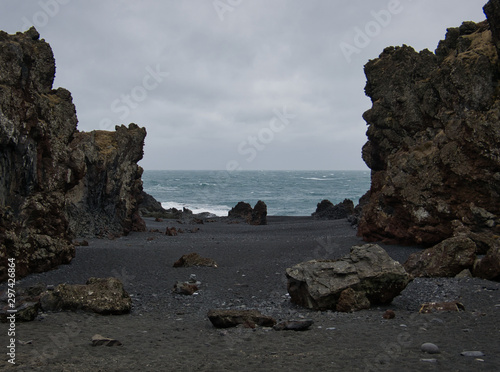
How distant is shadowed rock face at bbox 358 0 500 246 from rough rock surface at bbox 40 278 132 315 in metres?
10.4

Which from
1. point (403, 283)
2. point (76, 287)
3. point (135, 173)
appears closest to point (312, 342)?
point (403, 283)

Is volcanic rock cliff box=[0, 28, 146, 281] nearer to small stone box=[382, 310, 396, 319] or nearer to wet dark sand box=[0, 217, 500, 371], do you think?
wet dark sand box=[0, 217, 500, 371]

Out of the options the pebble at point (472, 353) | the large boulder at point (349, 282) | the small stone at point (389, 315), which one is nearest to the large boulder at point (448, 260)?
the large boulder at point (349, 282)

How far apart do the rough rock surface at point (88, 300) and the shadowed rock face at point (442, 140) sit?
10.4 m

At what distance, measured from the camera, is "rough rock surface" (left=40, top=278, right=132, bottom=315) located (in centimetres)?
758

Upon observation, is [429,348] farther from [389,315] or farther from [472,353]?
[389,315]

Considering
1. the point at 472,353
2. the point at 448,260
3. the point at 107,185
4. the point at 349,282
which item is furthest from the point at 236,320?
the point at 107,185

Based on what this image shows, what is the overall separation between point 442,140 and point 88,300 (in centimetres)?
1219

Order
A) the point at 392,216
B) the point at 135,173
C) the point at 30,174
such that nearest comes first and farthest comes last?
the point at 30,174, the point at 392,216, the point at 135,173

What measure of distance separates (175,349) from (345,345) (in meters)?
2.34

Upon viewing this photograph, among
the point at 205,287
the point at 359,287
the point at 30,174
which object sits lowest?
the point at 205,287

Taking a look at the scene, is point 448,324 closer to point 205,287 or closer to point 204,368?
point 204,368

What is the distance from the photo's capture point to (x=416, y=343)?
5438 millimetres

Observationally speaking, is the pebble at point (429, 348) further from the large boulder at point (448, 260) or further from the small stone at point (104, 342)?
the large boulder at point (448, 260)
